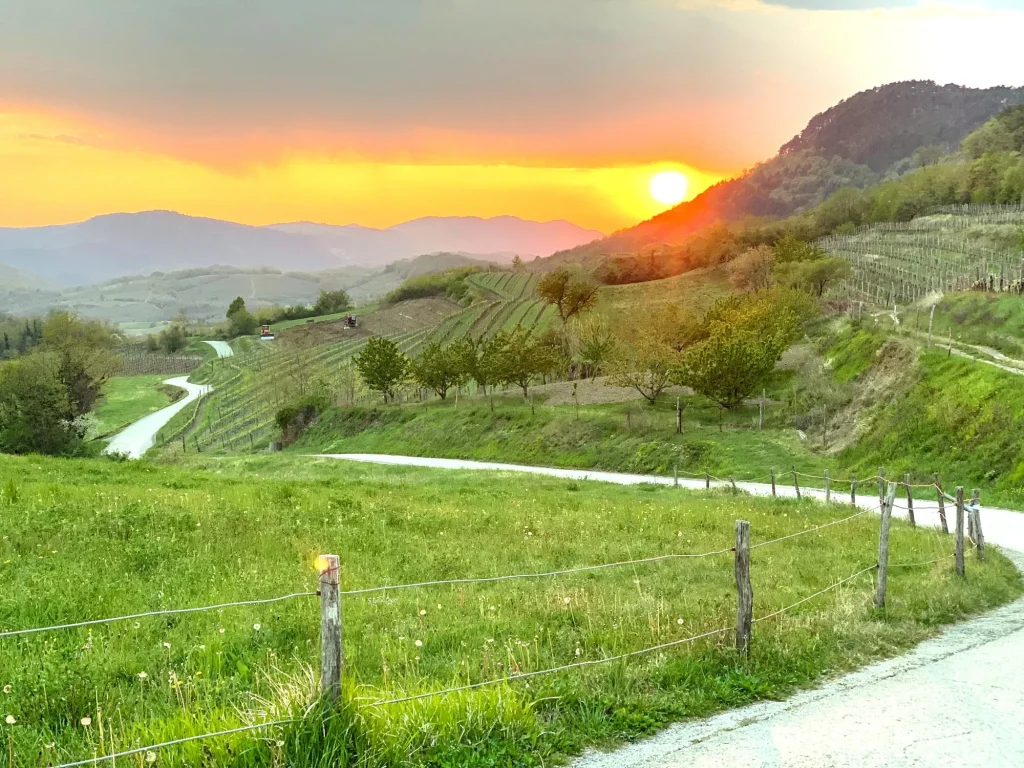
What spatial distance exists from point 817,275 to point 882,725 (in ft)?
253

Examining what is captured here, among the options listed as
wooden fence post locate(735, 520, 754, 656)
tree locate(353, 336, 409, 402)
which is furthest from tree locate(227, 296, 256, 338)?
wooden fence post locate(735, 520, 754, 656)

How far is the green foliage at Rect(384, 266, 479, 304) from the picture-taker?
17912 centimetres

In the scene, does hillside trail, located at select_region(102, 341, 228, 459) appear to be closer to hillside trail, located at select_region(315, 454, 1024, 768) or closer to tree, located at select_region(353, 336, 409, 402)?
tree, located at select_region(353, 336, 409, 402)

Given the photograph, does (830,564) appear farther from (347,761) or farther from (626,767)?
(347,761)

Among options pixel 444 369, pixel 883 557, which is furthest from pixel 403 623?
pixel 444 369

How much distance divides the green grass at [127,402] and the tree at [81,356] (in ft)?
12.7

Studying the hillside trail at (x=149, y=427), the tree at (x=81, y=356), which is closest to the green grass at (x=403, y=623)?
the hillside trail at (x=149, y=427)

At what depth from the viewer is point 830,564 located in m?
14.2

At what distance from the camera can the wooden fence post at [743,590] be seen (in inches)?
333

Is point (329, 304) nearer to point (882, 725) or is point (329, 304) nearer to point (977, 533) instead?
point (977, 533)

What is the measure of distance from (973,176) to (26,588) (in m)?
160

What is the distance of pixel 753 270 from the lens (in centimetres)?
9250

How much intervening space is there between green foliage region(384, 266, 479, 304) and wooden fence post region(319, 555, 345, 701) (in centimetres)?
17144

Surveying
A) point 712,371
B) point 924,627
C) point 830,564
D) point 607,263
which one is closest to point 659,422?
point 712,371
